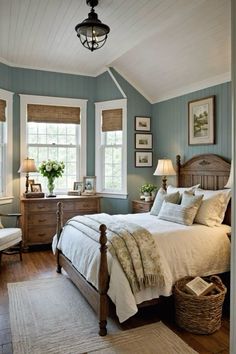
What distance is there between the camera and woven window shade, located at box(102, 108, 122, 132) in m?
5.76

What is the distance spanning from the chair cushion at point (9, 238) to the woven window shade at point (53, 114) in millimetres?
2109

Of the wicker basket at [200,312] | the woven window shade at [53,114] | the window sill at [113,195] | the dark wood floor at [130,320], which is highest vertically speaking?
the woven window shade at [53,114]

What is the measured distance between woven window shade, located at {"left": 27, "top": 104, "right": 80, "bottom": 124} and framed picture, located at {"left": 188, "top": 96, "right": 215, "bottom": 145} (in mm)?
2208

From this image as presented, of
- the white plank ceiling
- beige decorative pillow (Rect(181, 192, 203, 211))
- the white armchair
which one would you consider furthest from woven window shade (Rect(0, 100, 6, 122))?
beige decorative pillow (Rect(181, 192, 203, 211))

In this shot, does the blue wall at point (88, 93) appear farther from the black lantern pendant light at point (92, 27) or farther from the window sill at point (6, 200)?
the black lantern pendant light at point (92, 27)

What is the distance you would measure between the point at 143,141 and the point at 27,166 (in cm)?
218

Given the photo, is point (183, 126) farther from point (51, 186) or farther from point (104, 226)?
point (104, 226)

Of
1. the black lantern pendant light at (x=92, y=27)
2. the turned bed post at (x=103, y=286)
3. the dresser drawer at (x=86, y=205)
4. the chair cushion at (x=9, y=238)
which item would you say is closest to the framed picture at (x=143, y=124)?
the dresser drawer at (x=86, y=205)

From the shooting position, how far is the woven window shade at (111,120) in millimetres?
5761

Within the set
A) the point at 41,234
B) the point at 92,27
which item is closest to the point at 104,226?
the point at 92,27

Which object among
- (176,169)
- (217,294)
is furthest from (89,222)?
(176,169)

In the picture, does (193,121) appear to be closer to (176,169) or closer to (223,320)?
(176,169)

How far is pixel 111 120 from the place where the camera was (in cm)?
584

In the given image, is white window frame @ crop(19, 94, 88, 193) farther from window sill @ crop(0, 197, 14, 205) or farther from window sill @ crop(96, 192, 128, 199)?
window sill @ crop(96, 192, 128, 199)
